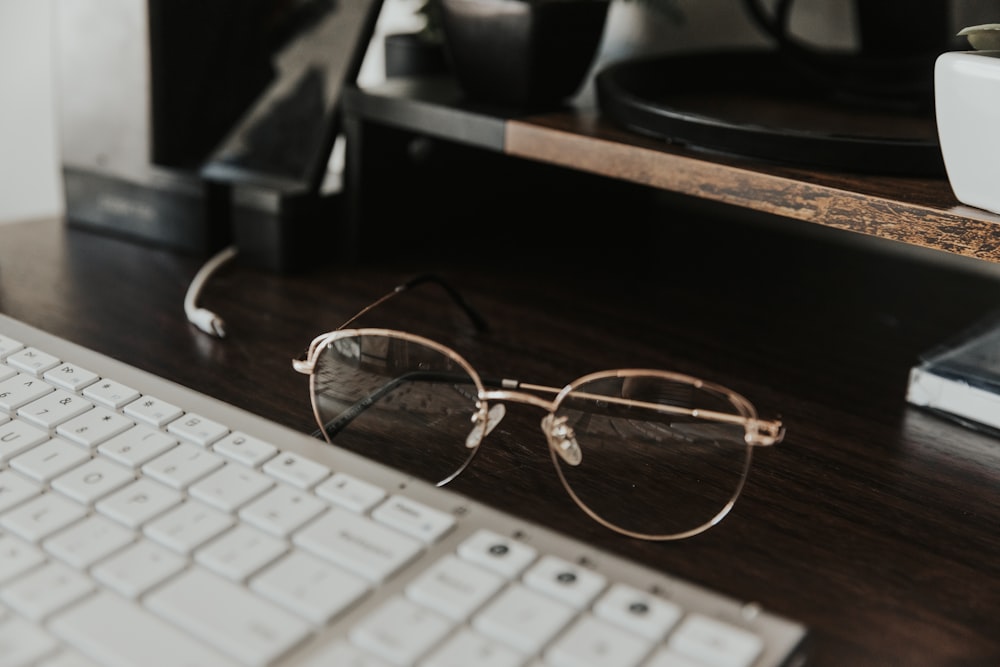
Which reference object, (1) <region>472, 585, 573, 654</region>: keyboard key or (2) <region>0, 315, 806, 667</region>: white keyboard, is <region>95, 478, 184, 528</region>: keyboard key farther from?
(1) <region>472, 585, 573, 654</region>: keyboard key

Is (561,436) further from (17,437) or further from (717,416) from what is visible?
(17,437)

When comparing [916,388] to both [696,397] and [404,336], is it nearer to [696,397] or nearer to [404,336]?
[696,397]

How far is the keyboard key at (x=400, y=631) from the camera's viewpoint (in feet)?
1.09

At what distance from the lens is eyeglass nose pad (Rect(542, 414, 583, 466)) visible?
19.4 inches

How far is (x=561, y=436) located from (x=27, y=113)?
117 centimetres

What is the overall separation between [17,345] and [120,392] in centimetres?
9

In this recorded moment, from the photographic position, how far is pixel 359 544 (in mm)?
382

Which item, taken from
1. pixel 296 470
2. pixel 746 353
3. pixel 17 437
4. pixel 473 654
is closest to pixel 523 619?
pixel 473 654

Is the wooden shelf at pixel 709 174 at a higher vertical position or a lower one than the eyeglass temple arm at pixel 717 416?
higher

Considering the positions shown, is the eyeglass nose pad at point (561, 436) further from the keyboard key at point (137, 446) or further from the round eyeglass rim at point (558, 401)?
the keyboard key at point (137, 446)

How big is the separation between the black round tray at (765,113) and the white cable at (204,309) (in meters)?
→ 0.29

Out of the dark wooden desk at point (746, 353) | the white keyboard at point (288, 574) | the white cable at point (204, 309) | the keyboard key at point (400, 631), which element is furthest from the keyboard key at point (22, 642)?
the white cable at point (204, 309)

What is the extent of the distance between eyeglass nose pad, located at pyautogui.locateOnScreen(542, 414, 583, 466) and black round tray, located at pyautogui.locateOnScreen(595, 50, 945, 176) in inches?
7.9

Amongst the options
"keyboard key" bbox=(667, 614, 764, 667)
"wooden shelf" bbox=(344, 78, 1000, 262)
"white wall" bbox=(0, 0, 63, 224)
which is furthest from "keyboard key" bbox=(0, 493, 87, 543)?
"white wall" bbox=(0, 0, 63, 224)
